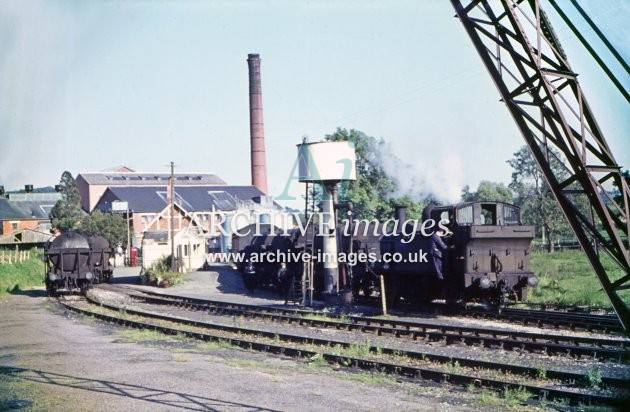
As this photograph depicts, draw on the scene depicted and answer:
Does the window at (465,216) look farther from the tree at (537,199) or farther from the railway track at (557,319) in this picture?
the tree at (537,199)

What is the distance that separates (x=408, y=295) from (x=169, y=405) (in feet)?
41.3

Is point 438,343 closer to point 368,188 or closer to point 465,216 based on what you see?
point 465,216

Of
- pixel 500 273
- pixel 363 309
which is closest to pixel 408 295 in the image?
pixel 363 309

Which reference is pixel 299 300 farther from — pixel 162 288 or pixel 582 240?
pixel 582 240

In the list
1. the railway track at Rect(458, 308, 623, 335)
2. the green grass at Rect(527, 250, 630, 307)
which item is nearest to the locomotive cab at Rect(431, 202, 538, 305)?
the railway track at Rect(458, 308, 623, 335)

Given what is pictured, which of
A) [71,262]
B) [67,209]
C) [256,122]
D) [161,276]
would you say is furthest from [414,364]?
[67,209]

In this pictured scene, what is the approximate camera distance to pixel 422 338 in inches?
578

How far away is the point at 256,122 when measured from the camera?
54.8 meters

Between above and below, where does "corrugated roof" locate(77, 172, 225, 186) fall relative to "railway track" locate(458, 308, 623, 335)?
above

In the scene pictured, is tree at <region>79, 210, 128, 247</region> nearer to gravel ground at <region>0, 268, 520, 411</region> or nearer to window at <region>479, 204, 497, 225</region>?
gravel ground at <region>0, 268, 520, 411</region>

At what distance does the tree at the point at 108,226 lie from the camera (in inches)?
2111

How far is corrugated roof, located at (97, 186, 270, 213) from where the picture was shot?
67812 mm

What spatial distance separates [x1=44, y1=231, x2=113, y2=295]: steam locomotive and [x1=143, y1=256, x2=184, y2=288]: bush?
3871mm

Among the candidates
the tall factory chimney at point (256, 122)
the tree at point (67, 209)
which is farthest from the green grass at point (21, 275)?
the tree at point (67, 209)
